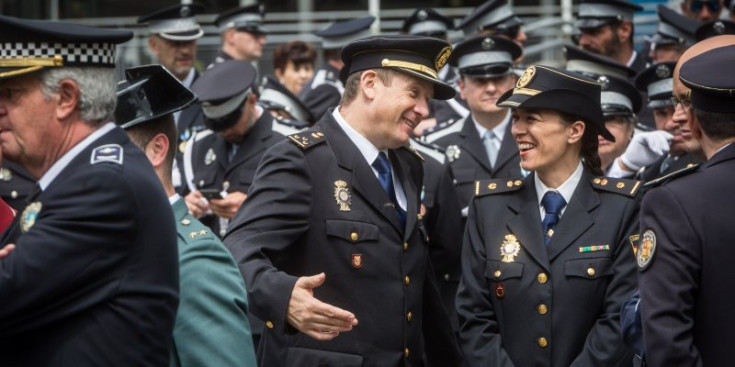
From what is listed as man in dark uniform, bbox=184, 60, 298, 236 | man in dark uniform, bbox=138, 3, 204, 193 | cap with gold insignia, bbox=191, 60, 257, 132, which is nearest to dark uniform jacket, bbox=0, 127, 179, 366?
man in dark uniform, bbox=184, 60, 298, 236

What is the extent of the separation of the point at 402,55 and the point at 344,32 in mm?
6440

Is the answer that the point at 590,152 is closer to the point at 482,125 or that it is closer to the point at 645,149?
the point at 645,149

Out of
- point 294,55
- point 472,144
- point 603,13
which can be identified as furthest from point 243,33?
point 472,144

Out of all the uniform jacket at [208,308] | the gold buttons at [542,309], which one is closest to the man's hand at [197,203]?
the gold buttons at [542,309]

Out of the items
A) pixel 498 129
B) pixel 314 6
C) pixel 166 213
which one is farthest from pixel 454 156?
pixel 314 6

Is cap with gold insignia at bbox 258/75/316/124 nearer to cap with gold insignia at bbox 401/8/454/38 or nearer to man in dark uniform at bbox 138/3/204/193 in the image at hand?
man in dark uniform at bbox 138/3/204/193

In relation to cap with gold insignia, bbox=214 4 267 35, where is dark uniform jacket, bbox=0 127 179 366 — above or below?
above

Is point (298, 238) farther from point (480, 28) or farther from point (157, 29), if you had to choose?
point (157, 29)

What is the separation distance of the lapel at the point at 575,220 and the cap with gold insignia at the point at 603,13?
4770mm

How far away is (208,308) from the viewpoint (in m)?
4.78

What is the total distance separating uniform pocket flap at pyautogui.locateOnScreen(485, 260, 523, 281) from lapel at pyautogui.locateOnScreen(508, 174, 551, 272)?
0.10 m

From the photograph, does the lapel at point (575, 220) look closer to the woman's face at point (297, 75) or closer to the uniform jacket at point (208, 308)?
the uniform jacket at point (208, 308)

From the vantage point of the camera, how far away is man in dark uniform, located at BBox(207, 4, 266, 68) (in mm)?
13062

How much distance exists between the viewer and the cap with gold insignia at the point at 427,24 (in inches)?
483
